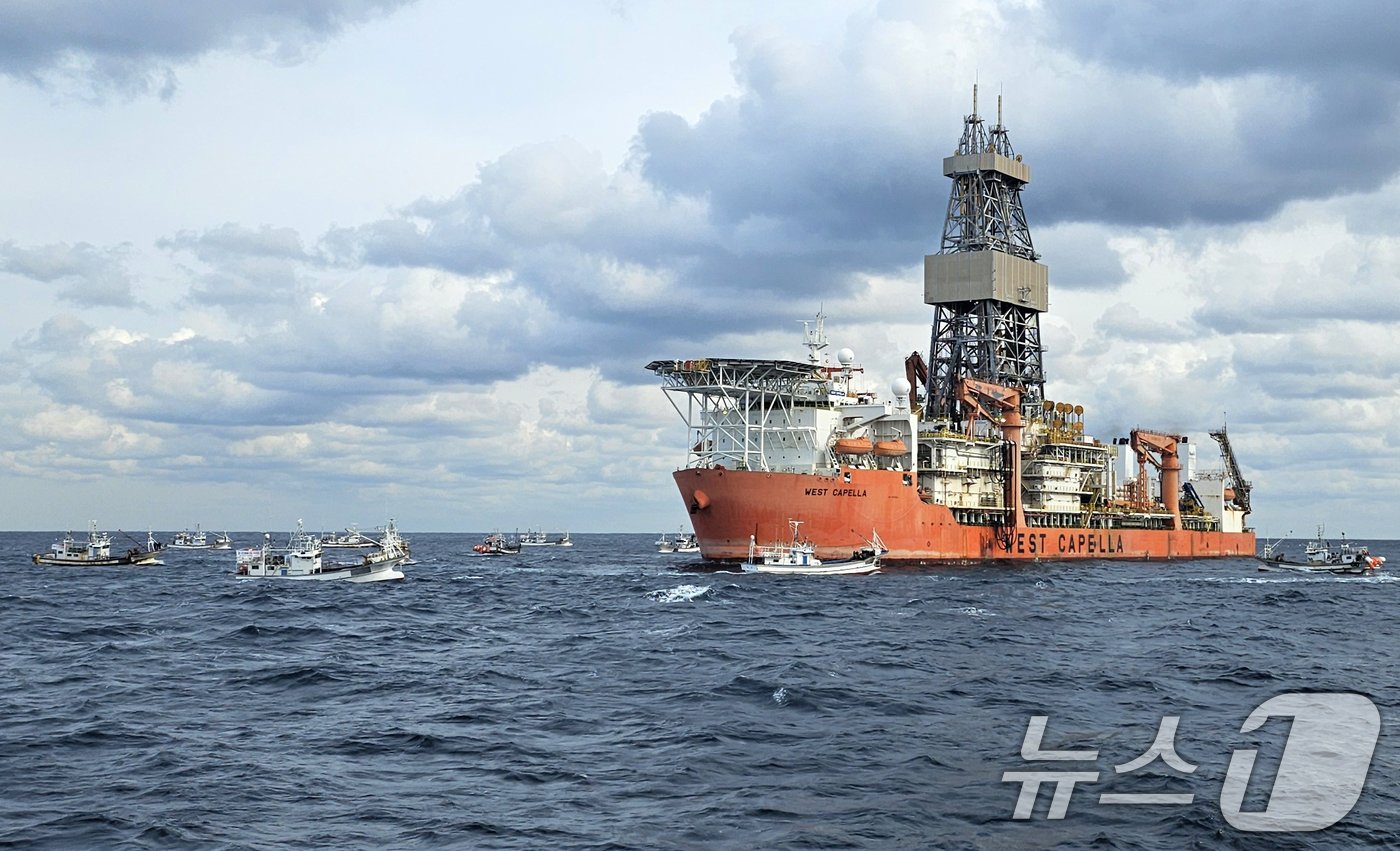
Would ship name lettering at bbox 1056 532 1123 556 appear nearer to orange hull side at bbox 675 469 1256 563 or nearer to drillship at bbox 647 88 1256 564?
drillship at bbox 647 88 1256 564

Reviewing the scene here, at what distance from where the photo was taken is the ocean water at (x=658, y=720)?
22156 millimetres

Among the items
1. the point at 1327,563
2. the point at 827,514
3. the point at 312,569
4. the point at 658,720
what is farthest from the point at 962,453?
the point at 658,720

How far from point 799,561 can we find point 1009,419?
110ft

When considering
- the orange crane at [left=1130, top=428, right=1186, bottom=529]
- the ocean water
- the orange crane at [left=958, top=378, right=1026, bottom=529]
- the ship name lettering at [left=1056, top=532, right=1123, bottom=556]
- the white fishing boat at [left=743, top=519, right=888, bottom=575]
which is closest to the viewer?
the ocean water

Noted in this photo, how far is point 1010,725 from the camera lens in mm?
31141

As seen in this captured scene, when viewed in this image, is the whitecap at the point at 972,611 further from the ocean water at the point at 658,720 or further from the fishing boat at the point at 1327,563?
the fishing boat at the point at 1327,563

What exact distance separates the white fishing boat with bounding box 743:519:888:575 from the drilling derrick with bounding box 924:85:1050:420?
37.0 m

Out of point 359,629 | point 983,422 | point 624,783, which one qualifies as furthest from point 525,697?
point 983,422

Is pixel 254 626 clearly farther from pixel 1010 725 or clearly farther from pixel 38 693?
pixel 1010 725

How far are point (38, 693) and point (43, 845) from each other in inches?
745

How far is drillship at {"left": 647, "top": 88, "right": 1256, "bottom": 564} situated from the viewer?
88.3 meters

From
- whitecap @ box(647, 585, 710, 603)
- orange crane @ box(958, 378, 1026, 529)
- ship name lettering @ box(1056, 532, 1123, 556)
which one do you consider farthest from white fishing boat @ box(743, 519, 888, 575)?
ship name lettering @ box(1056, 532, 1123, 556)

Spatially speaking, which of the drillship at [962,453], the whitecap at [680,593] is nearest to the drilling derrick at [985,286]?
the drillship at [962,453]

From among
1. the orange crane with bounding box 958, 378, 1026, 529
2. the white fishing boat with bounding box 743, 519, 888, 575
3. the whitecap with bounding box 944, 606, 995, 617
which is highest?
the orange crane with bounding box 958, 378, 1026, 529
